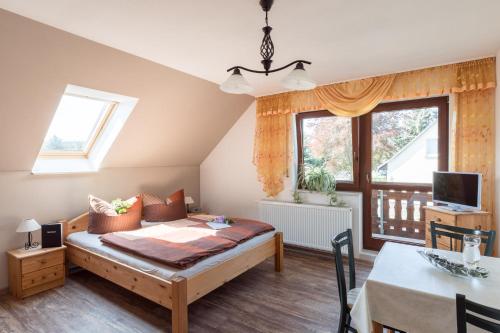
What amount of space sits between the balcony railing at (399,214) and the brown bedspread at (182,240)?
161 cm

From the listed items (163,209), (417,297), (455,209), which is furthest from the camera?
(163,209)

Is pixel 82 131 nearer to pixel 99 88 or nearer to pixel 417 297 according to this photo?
pixel 99 88

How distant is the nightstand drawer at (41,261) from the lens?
278 centimetres

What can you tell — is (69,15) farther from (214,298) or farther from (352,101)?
(352,101)

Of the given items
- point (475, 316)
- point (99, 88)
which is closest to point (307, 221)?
point (475, 316)

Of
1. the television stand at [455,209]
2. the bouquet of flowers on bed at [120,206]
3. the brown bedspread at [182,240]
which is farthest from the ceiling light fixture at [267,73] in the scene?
the bouquet of flowers on bed at [120,206]

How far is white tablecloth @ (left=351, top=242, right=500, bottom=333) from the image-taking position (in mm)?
1356

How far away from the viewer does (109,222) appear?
3379mm

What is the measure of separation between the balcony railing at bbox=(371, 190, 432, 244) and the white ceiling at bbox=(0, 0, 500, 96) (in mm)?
1655

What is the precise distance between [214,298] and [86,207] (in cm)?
218

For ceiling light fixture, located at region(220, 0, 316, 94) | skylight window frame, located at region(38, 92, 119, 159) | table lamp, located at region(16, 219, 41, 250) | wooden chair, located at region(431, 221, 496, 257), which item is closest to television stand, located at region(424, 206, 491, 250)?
wooden chair, located at region(431, 221, 496, 257)

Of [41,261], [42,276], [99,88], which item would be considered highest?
[99,88]

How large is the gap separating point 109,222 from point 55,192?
29.6 inches

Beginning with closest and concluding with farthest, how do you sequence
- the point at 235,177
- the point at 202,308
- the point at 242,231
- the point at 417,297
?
the point at 417,297
the point at 202,308
the point at 242,231
the point at 235,177
